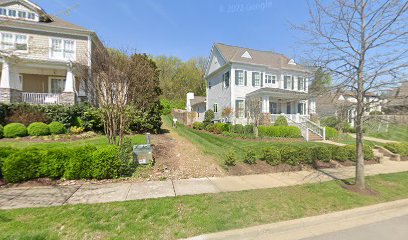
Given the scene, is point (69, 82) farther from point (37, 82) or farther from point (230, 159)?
point (230, 159)

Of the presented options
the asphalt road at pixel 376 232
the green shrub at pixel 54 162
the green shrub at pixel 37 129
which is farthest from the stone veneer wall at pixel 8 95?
the asphalt road at pixel 376 232

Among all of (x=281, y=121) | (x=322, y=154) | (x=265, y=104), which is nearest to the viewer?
(x=322, y=154)

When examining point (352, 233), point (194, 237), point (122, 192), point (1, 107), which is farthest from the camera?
point (1, 107)

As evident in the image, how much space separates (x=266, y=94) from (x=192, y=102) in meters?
17.6

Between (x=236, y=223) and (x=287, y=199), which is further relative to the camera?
(x=287, y=199)

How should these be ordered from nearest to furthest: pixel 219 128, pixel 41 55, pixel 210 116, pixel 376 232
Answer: pixel 376 232 → pixel 41 55 → pixel 219 128 → pixel 210 116

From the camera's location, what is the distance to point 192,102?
3481 centimetres

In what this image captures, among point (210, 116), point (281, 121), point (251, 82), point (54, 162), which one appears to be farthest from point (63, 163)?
point (251, 82)

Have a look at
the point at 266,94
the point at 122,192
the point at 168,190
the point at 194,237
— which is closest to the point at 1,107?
the point at 122,192

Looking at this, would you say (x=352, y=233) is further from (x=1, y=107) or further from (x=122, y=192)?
(x=1, y=107)

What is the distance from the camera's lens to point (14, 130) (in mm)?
10570

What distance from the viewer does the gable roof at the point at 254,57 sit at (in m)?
22.1

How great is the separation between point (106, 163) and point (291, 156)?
6728 millimetres

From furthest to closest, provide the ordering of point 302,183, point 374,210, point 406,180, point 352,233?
1. point 406,180
2. point 302,183
3. point 374,210
4. point 352,233
